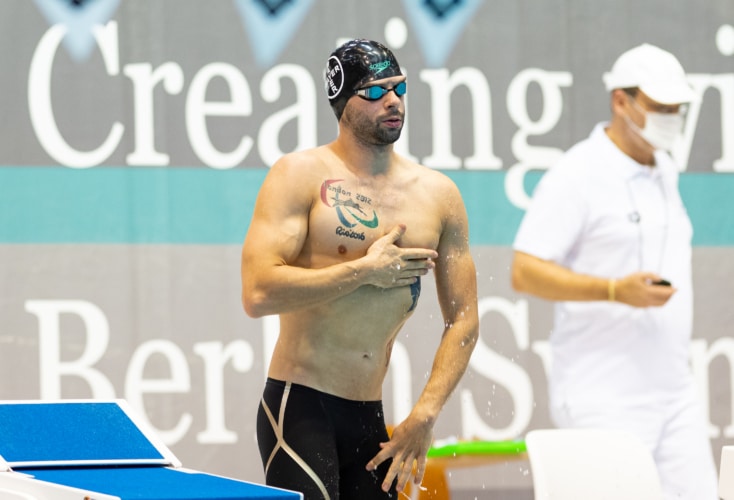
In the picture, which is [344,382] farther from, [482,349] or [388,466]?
[482,349]

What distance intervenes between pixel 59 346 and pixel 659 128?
2.80 metres

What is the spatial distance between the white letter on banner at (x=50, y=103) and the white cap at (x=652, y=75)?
229 cm

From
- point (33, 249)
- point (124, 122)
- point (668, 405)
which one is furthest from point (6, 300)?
point (668, 405)

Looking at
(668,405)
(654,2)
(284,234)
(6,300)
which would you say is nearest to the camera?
(284,234)

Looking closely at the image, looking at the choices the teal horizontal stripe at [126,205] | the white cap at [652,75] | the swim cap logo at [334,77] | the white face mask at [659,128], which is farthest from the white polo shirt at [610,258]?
the swim cap logo at [334,77]

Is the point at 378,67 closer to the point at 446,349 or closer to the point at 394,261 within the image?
the point at 394,261

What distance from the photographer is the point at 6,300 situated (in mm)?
4949

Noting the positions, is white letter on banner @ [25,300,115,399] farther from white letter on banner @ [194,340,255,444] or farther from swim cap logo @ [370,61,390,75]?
swim cap logo @ [370,61,390,75]

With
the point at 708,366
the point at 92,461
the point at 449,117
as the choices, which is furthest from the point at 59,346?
the point at 708,366

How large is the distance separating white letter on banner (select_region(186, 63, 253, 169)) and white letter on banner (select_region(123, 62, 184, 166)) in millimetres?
115

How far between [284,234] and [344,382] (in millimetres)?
451

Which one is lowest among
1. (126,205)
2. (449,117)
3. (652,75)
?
(126,205)

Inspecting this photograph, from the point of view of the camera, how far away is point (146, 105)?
511cm

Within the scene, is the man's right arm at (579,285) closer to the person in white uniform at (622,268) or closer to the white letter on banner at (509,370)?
the person in white uniform at (622,268)
